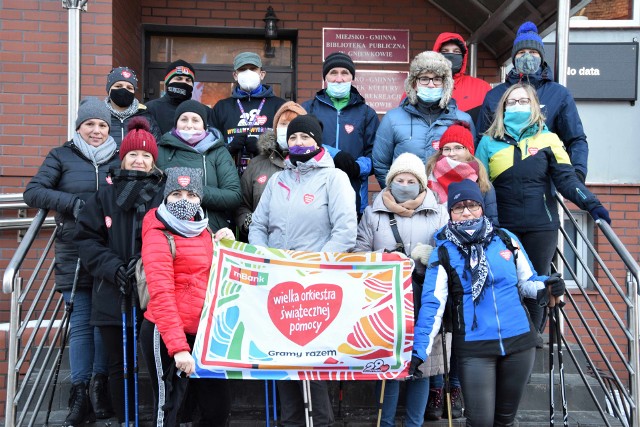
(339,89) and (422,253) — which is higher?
(339,89)

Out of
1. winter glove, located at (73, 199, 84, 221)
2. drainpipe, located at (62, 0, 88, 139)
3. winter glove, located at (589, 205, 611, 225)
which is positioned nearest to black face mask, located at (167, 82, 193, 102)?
drainpipe, located at (62, 0, 88, 139)

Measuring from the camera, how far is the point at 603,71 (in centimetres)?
770

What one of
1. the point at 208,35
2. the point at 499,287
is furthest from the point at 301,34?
the point at 499,287

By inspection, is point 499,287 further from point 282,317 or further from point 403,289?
point 282,317

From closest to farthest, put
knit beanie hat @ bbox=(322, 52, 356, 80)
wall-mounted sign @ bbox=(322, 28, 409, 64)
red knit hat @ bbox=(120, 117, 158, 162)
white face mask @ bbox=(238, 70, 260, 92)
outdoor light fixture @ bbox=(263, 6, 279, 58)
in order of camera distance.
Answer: red knit hat @ bbox=(120, 117, 158, 162), knit beanie hat @ bbox=(322, 52, 356, 80), white face mask @ bbox=(238, 70, 260, 92), outdoor light fixture @ bbox=(263, 6, 279, 58), wall-mounted sign @ bbox=(322, 28, 409, 64)

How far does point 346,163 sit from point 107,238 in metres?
1.68

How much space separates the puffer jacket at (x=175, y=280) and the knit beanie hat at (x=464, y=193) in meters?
1.43

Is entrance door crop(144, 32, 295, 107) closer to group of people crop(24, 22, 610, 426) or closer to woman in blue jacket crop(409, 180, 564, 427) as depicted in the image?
group of people crop(24, 22, 610, 426)

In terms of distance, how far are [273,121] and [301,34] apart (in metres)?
2.81

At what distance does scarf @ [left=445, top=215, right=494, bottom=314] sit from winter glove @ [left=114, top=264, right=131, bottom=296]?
6.09ft

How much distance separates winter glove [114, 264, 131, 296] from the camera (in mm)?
4078

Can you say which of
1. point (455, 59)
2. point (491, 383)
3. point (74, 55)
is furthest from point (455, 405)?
point (74, 55)

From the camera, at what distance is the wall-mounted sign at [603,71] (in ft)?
25.2

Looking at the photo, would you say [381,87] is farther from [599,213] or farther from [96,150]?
[96,150]
